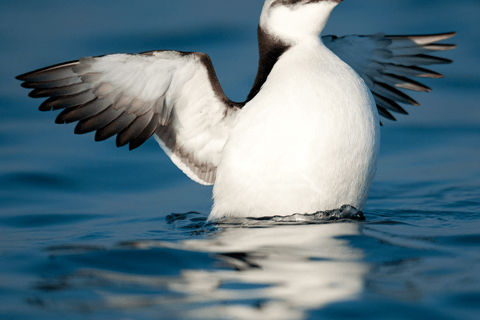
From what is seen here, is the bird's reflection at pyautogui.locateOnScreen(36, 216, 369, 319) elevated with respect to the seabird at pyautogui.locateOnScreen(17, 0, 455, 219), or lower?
lower

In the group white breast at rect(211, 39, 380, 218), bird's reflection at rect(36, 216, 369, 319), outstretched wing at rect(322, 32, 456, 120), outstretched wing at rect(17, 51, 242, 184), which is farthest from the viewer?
outstretched wing at rect(322, 32, 456, 120)

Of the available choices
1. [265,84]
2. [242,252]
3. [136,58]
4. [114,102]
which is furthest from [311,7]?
[242,252]

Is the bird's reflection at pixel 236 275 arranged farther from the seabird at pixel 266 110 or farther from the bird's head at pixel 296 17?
the bird's head at pixel 296 17

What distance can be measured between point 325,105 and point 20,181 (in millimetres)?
3500

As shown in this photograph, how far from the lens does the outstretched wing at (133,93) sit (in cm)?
376

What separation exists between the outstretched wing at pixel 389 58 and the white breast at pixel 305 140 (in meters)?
0.97

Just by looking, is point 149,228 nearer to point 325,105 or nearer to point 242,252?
point 242,252

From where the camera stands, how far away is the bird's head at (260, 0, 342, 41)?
3.79 m

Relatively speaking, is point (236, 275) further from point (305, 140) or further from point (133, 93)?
point (133, 93)

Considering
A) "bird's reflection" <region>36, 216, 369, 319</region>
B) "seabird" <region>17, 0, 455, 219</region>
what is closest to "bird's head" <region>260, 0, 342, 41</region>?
"seabird" <region>17, 0, 455, 219</region>

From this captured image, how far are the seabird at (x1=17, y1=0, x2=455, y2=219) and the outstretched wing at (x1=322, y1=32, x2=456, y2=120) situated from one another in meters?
0.89

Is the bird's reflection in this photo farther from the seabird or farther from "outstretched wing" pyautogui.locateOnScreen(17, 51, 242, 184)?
"outstretched wing" pyautogui.locateOnScreen(17, 51, 242, 184)

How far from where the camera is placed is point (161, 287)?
8.68ft

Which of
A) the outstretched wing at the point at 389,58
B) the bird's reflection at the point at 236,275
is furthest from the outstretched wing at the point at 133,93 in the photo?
the outstretched wing at the point at 389,58
